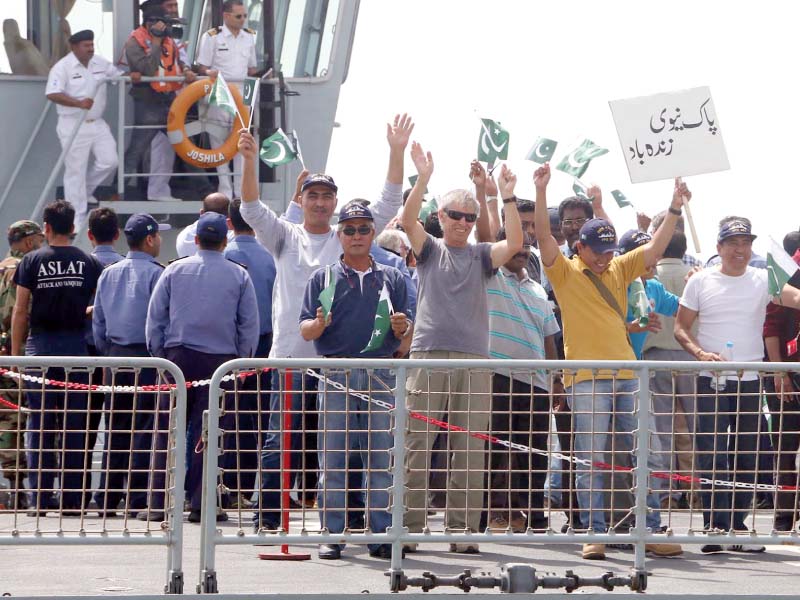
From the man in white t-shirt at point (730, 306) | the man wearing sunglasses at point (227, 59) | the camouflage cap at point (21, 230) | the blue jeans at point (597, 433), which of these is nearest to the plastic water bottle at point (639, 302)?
the man in white t-shirt at point (730, 306)

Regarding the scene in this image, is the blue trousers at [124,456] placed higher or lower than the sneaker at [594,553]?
higher

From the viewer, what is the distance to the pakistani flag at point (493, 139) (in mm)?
11906

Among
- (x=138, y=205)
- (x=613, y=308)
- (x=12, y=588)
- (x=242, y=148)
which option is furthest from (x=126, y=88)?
(x=12, y=588)

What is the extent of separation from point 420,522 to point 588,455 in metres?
0.81

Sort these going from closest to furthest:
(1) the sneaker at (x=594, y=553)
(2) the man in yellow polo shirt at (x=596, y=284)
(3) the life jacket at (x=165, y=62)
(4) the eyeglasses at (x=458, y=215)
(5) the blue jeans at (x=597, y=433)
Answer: (5) the blue jeans at (x=597, y=433), (1) the sneaker at (x=594, y=553), (4) the eyeglasses at (x=458, y=215), (2) the man in yellow polo shirt at (x=596, y=284), (3) the life jacket at (x=165, y=62)

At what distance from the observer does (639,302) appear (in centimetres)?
924

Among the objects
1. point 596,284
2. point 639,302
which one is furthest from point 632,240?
point 596,284

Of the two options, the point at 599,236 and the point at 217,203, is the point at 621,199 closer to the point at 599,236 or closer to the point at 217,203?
the point at 217,203

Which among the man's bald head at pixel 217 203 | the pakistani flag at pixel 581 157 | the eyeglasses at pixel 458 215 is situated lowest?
the eyeglasses at pixel 458 215

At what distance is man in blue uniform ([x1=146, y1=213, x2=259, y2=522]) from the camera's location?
960 cm

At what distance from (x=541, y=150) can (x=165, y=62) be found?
4.86 m

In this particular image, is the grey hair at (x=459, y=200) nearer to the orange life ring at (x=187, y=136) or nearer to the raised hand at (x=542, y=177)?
the raised hand at (x=542, y=177)

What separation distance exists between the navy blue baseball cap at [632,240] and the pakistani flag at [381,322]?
2.80 meters

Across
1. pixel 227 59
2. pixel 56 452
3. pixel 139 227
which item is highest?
pixel 227 59
